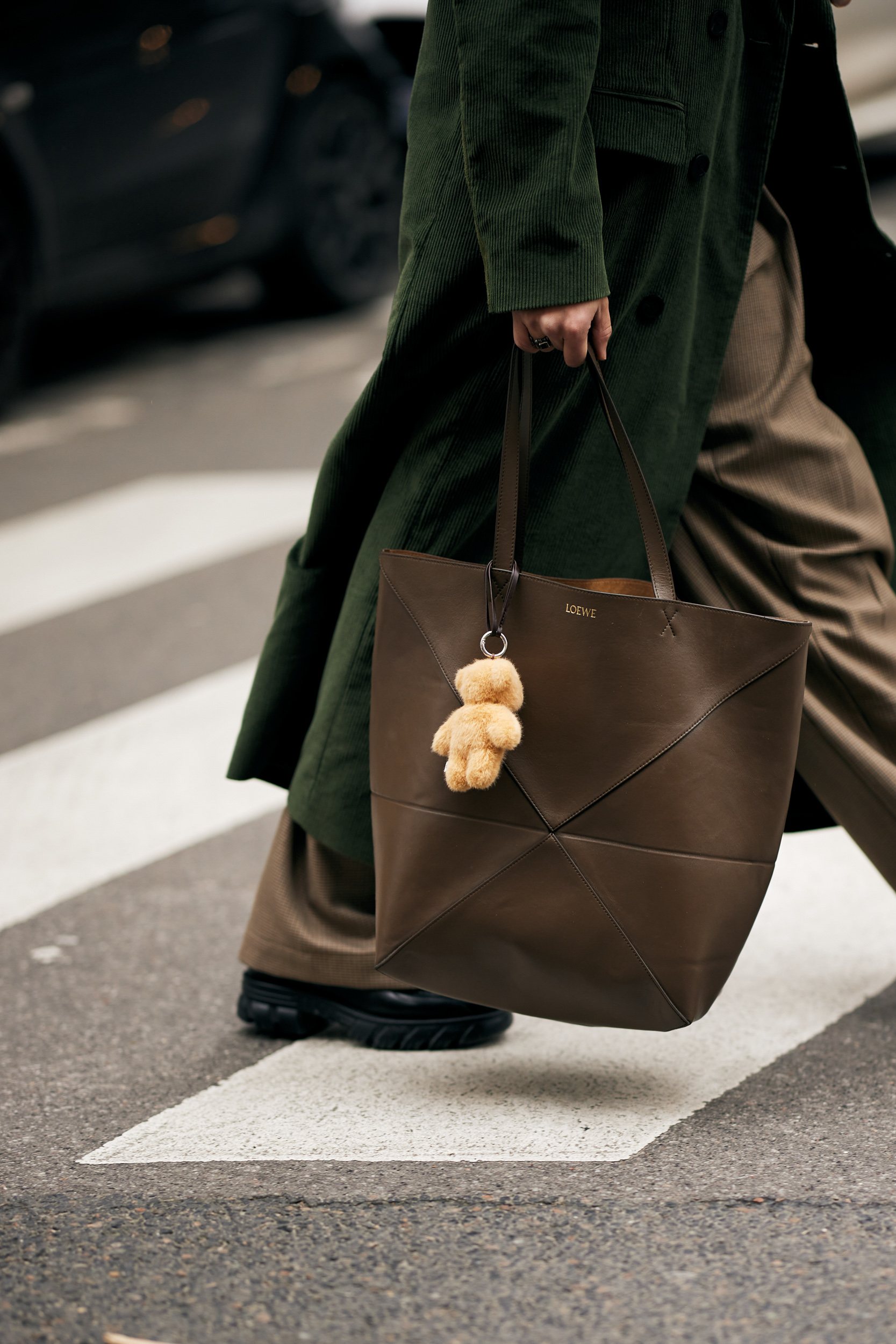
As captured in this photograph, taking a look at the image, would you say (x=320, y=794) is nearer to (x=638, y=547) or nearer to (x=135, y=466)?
(x=638, y=547)

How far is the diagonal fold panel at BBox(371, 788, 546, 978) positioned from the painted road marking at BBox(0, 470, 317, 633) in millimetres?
2724

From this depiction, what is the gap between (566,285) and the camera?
6.89 feet

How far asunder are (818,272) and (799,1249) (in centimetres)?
132

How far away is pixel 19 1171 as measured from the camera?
222cm

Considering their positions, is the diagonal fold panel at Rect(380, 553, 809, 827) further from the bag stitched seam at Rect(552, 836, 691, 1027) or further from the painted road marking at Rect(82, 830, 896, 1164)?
the painted road marking at Rect(82, 830, 896, 1164)

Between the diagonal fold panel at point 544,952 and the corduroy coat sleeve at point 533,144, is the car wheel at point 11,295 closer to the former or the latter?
the corduroy coat sleeve at point 533,144

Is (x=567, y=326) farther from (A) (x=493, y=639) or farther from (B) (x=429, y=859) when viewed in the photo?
(B) (x=429, y=859)

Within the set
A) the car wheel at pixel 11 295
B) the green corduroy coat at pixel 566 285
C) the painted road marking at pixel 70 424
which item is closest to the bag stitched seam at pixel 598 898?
the green corduroy coat at pixel 566 285

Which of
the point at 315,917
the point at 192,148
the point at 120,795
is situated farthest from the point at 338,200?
the point at 315,917

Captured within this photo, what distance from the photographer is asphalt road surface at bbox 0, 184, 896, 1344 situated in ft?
6.17

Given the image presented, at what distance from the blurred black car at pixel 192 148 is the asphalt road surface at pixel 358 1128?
2.85 m

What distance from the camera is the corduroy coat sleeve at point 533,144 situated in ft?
6.83

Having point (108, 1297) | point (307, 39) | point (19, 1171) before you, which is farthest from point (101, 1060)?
point (307, 39)

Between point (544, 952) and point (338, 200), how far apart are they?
617 centimetres
